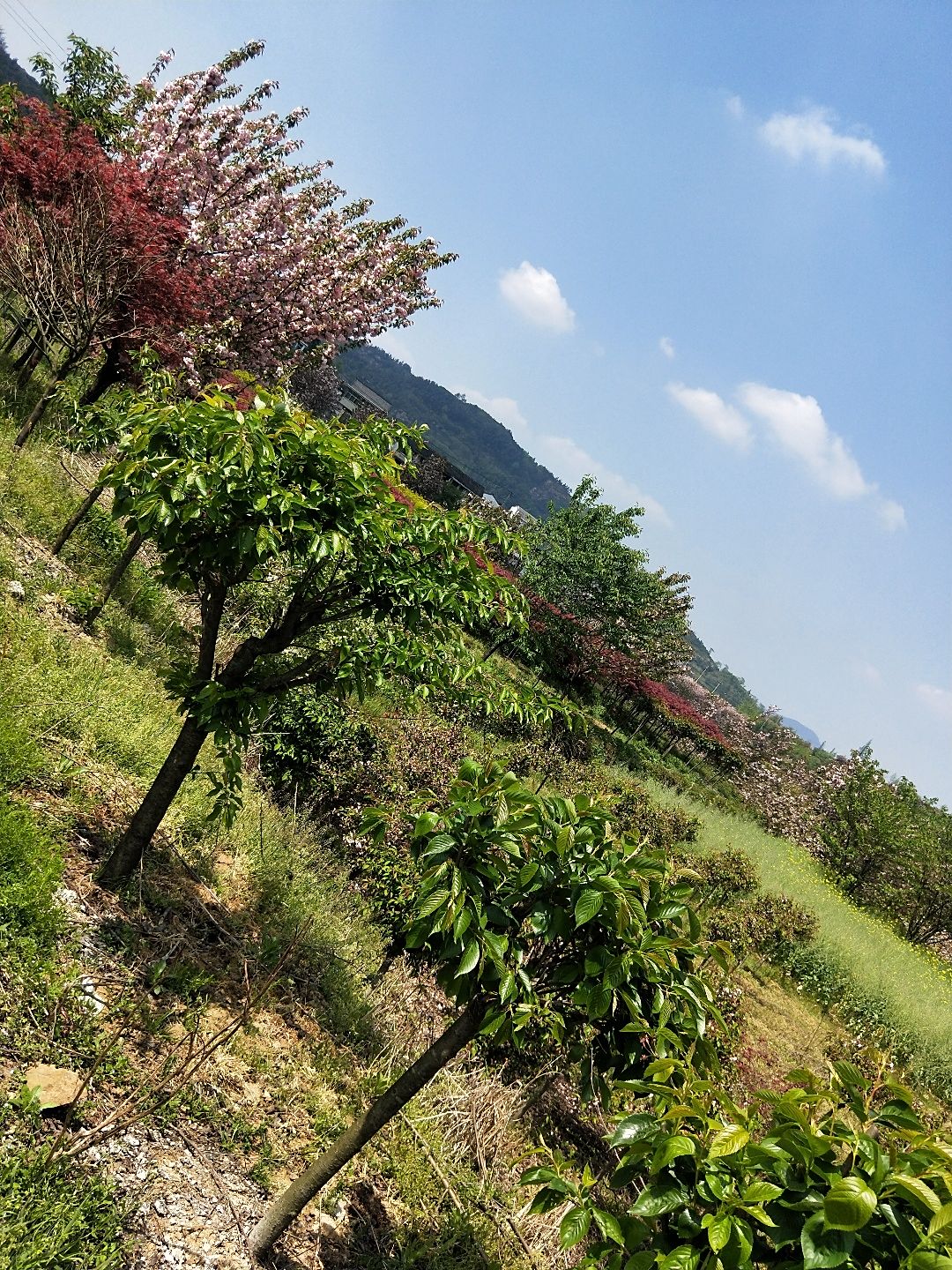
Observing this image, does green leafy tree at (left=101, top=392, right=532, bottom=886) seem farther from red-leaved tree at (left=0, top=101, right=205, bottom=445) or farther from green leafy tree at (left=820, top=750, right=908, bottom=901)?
green leafy tree at (left=820, top=750, right=908, bottom=901)

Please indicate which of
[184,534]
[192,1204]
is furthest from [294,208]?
[192,1204]

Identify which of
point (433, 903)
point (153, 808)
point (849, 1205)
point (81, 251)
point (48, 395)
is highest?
point (81, 251)

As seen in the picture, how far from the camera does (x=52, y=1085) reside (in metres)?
2.45

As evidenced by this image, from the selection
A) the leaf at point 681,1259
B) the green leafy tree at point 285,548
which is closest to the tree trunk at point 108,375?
the green leafy tree at point 285,548

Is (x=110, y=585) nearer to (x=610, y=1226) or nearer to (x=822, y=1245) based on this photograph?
(x=610, y=1226)

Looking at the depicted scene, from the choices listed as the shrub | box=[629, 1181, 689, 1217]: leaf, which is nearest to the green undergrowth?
the shrub

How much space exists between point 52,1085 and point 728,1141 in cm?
242

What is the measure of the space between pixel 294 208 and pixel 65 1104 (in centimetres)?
1409

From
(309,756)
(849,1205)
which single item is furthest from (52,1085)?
(309,756)

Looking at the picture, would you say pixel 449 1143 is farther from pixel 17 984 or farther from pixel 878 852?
pixel 878 852

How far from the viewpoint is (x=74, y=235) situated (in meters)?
7.34

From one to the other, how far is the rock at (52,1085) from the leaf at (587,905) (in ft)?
6.26

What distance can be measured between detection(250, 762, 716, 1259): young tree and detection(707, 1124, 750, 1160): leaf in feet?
1.91

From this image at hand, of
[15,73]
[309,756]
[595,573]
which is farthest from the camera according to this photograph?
[15,73]
